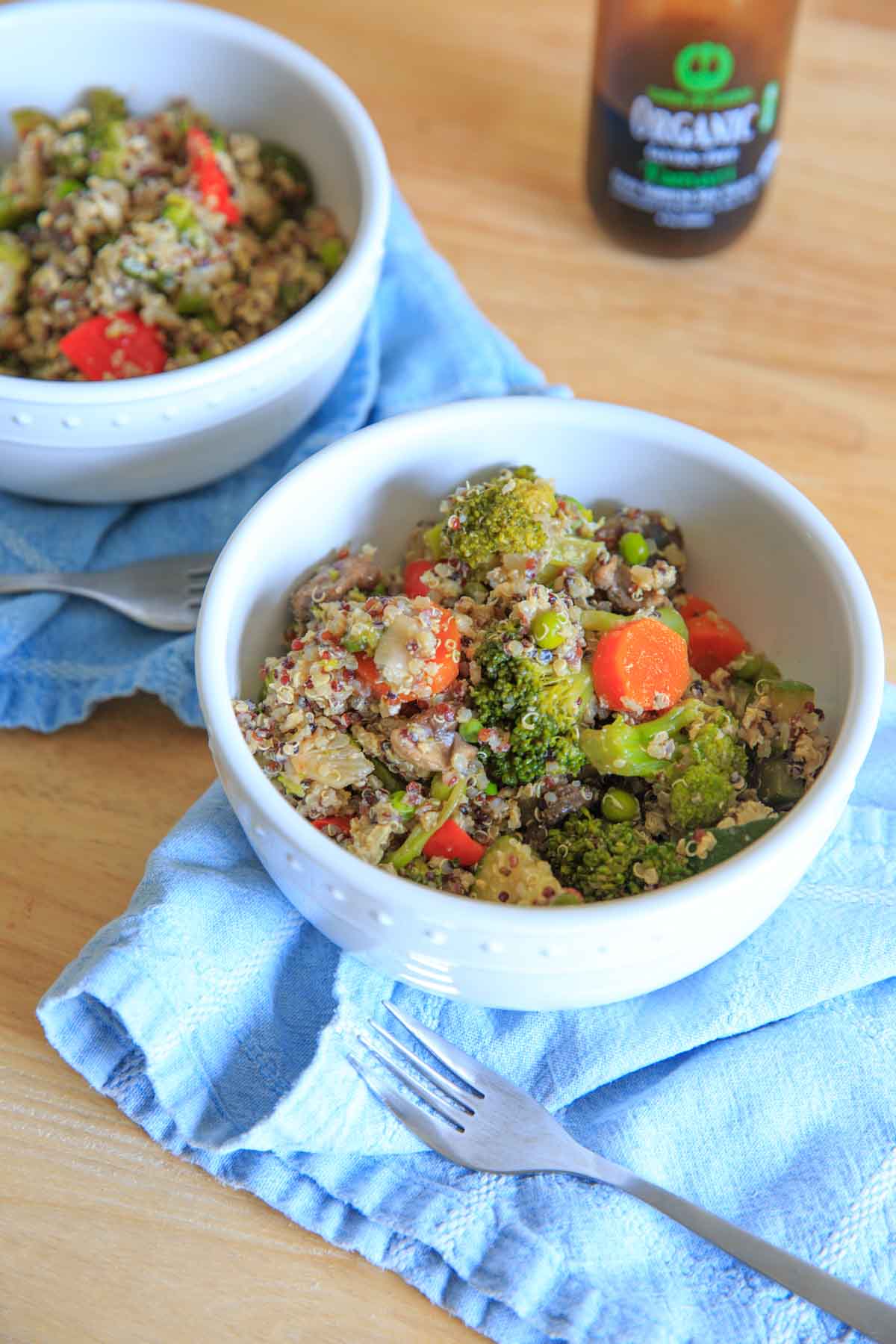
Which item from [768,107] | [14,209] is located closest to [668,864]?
[768,107]

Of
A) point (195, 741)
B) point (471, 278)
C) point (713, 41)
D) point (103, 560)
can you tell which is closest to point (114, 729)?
point (195, 741)

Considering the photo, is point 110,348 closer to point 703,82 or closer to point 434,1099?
point 703,82

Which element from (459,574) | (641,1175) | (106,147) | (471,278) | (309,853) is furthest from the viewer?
(471,278)

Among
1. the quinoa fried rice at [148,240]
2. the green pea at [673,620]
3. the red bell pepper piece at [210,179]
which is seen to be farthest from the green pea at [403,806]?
the red bell pepper piece at [210,179]

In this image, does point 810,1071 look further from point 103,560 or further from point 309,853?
point 103,560

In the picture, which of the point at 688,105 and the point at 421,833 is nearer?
→ the point at 421,833

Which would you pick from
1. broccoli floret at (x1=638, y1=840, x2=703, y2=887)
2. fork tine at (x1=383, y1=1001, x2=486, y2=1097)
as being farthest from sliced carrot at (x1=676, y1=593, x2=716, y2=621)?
fork tine at (x1=383, y1=1001, x2=486, y2=1097)
